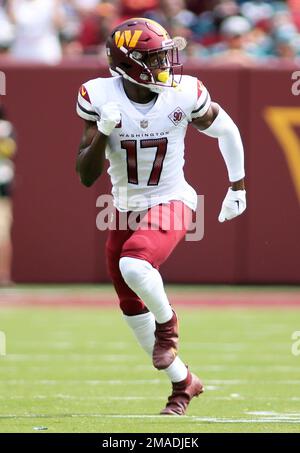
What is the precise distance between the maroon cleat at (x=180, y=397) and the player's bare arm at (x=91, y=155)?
98 cm

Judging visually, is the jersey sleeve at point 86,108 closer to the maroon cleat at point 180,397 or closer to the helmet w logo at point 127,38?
the helmet w logo at point 127,38

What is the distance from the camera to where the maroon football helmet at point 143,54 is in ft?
17.7

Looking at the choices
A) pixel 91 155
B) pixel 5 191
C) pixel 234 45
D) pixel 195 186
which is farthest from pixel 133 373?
pixel 234 45

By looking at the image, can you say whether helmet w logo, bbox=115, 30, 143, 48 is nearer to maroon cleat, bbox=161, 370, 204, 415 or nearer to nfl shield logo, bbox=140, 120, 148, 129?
nfl shield logo, bbox=140, 120, 148, 129

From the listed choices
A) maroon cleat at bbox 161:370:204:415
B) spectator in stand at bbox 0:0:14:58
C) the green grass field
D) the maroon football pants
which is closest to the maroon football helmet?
the maroon football pants

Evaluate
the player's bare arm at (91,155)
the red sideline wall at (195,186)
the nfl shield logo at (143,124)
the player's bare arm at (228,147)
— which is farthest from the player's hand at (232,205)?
the red sideline wall at (195,186)

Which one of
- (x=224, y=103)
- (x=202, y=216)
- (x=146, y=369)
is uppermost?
(x=224, y=103)

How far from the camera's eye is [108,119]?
5219 millimetres

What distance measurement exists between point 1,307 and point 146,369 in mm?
3227

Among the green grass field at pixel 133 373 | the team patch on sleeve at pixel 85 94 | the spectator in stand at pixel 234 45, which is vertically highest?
the spectator in stand at pixel 234 45

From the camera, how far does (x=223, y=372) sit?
7098 mm

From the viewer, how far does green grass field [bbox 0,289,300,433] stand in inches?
204
